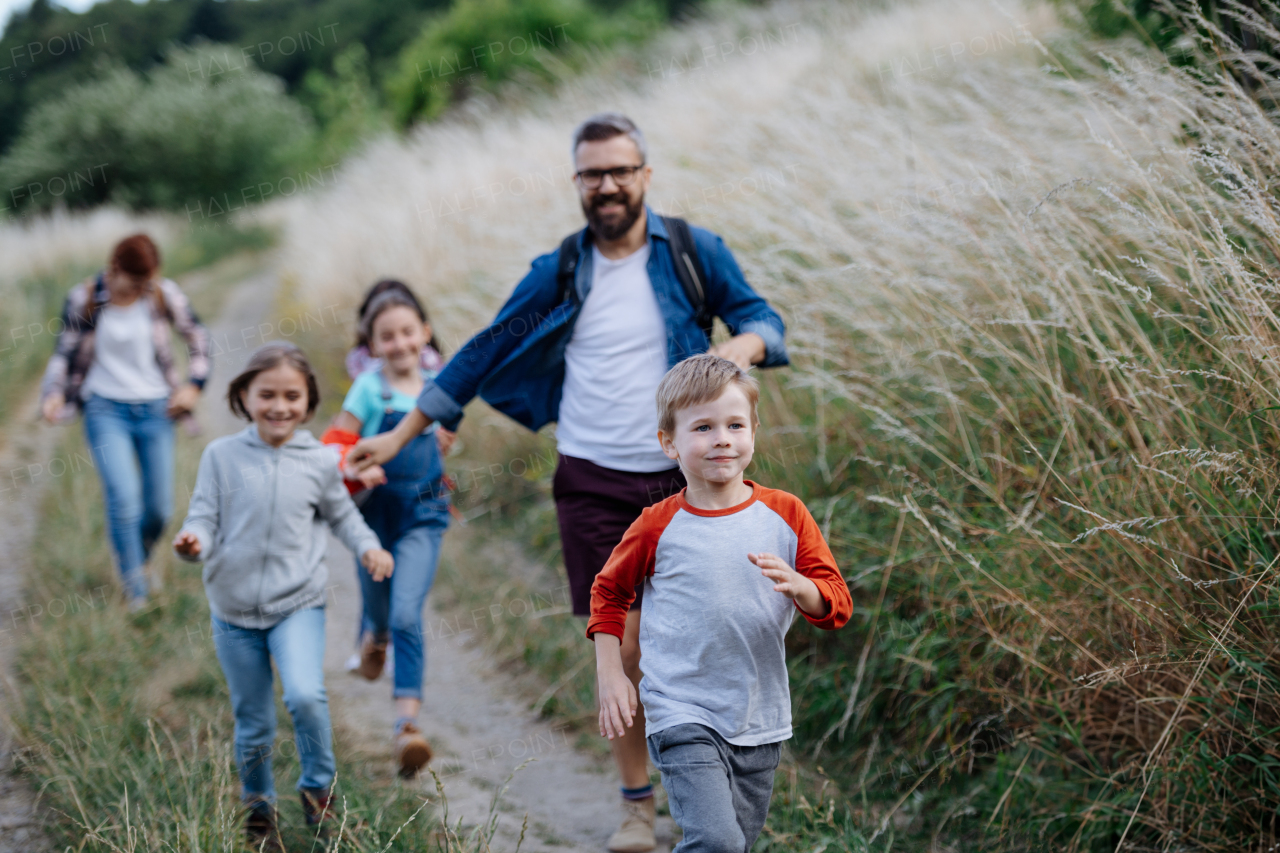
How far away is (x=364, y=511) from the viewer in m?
3.64

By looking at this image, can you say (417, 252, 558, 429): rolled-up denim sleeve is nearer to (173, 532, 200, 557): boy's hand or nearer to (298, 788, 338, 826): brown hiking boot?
(173, 532, 200, 557): boy's hand

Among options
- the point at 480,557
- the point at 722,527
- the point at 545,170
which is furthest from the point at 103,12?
the point at 722,527

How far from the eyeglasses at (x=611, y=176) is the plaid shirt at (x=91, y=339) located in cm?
299

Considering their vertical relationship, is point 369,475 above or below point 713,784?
above

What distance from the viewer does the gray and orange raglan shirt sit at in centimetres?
208

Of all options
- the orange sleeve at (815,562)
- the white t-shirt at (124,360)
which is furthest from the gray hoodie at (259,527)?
the white t-shirt at (124,360)

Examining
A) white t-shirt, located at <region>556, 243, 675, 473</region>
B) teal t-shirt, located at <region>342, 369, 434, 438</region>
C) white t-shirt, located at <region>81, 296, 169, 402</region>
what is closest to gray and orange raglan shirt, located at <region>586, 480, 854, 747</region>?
white t-shirt, located at <region>556, 243, 675, 473</region>

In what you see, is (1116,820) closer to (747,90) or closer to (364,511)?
(364,511)

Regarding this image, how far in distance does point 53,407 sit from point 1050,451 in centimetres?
457

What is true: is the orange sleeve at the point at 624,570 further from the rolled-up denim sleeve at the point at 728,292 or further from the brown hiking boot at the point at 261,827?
the brown hiking boot at the point at 261,827

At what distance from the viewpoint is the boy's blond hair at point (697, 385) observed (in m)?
2.01

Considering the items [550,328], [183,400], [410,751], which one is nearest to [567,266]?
[550,328]

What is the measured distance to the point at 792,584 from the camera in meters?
1.90

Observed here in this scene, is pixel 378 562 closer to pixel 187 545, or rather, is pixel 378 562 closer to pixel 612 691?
pixel 187 545
